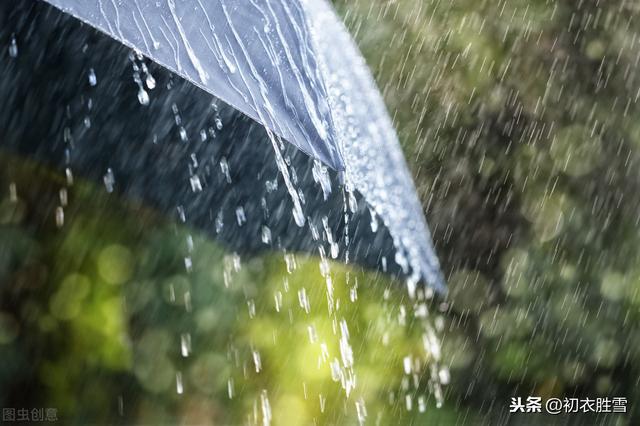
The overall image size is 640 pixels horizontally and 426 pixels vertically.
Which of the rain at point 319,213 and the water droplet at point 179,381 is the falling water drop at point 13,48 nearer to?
the rain at point 319,213

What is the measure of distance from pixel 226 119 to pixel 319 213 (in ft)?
0.90

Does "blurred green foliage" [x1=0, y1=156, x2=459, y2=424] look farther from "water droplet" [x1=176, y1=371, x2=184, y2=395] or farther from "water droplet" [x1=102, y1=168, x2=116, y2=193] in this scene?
"water droplet" [x1=102, y1=168, x2=116, y2=193]

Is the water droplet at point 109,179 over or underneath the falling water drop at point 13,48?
underneath

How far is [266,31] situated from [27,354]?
1.45m

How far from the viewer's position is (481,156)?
292 centimetres

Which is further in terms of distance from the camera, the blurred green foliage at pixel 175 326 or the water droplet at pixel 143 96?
the blurred green foliage at pixel 175 326

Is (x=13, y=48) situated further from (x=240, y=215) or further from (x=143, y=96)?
(x=240, y=215)

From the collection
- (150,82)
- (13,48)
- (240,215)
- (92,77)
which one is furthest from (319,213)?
(13,48)

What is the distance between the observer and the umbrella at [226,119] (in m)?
1.30

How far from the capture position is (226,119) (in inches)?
58.6

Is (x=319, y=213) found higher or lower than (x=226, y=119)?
lower

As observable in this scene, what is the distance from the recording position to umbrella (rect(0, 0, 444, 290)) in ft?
4.27

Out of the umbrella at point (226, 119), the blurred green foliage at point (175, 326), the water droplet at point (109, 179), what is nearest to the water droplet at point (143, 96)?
the umbrella at point (226, 119)

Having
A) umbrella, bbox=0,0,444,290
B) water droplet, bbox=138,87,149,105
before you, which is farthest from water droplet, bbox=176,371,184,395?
water droplet, bbox=138,87,149,105
